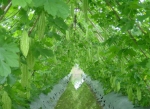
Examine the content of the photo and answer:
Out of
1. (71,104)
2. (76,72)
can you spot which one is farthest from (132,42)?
(76,72)

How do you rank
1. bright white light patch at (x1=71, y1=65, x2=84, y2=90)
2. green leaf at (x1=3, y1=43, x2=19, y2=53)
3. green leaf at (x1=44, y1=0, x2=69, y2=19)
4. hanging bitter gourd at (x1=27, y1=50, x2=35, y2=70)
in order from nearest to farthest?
green leaf at (x1=44, y1=0, x2=69, y2=19), green leaf at (x1=3, y1=43, x2=19, y2=53), hanging bitter gourd at (x1=27, y1=50, x2=35, y2=70), bright white light patch at (x1=71, y1=65, x2=84, y2=90)

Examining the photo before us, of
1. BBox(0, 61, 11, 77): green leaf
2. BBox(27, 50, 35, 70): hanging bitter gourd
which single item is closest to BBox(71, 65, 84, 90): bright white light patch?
BBox(27, 50, 35, 70): hanging bitter gourd

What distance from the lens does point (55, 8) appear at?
1534 millimetres

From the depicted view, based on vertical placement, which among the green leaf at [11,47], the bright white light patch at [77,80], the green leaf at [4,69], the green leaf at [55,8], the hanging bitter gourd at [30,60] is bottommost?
the green leaf at [4,69]

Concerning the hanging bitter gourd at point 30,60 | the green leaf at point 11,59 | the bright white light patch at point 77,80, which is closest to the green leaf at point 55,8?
the green leaf at point 11,59

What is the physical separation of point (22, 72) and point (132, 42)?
155 cm

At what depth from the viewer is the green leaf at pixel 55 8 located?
4.96ft

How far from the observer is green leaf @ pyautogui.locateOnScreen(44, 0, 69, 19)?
4.96 ft

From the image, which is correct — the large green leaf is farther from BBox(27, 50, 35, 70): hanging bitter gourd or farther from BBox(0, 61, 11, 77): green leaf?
BBox(27, 50, 35, 70): hanging bitter gourd

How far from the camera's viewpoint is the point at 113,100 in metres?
8.66

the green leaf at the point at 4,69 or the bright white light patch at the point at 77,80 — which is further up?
the bright white light patch at the point at 77,80

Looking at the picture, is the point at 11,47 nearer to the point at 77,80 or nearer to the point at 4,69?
the point at 4,69

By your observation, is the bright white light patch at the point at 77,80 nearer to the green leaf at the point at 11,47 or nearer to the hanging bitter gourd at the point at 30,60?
the hanging bitter gourd at the point at 30,60

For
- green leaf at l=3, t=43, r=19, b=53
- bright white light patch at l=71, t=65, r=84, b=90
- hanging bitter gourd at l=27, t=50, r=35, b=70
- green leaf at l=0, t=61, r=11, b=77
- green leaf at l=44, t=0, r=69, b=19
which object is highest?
bright white light patch at l=71, t=65, r=84, b=90
